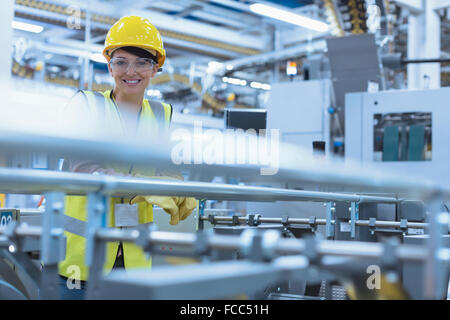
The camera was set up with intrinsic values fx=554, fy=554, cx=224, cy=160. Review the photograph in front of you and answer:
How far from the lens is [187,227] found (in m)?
3.38

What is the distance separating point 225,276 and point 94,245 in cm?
33

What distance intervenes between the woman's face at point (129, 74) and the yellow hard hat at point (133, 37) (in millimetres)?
44

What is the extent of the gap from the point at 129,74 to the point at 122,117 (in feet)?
1.63

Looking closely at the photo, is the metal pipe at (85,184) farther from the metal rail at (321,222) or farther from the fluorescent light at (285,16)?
the fluorescent light at (285,16)

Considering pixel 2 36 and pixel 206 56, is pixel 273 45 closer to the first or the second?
pixel 206 56

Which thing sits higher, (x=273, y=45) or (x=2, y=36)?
(x=273, y=45)

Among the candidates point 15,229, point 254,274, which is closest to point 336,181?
point 254,274

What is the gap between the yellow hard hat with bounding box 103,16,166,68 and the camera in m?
1.97

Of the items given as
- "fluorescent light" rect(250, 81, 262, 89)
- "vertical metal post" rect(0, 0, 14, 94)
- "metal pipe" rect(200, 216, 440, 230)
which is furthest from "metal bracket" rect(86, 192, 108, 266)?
"fluorescent light" rect(250, 81, 262, 89)

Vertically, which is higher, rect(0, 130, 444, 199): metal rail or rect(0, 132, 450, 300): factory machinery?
rect(0, 130, 444, 199): metal rail

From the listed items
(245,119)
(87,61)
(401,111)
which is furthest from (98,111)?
(87,61)

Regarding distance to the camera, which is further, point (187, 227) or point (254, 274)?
point (187, 227)

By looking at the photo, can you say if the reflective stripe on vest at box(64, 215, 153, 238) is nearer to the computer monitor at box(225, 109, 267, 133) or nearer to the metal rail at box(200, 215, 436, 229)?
the metal rail at box(200, 215, 436, 229)

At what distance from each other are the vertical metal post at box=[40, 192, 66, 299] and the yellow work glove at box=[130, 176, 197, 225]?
59 cm
